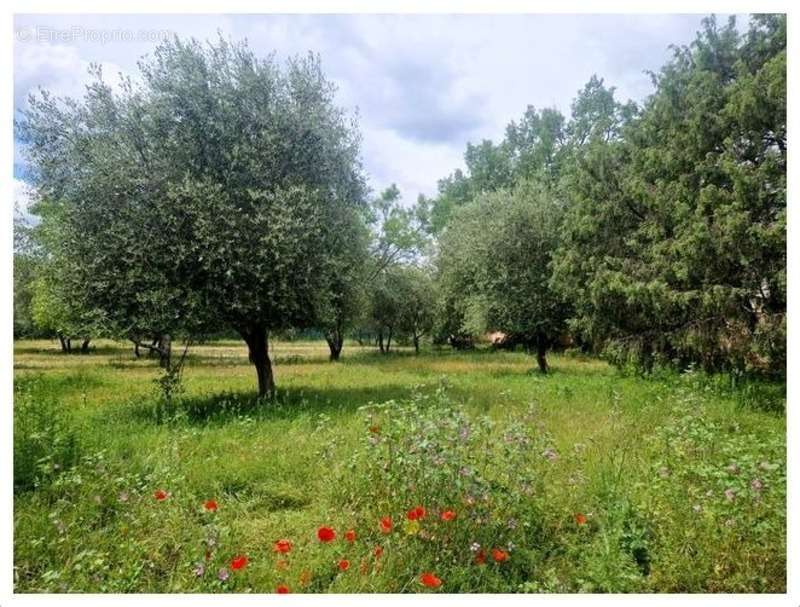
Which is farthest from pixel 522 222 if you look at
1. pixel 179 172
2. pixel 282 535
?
pixel 282 535

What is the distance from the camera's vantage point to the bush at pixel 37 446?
15.9 feet

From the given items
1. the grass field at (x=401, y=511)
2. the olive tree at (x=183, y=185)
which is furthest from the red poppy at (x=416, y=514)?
the olive tree at (x=183, y=185)

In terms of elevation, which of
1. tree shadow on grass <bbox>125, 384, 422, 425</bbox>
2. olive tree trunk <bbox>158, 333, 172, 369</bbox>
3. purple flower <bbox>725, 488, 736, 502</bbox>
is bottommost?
tree shadow on grass <bbox>125, 384, 422, 425</bbox>

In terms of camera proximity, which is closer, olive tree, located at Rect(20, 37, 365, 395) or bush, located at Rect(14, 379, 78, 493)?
bush, located at Rect(14, 379, 78, 493)

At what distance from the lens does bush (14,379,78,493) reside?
484 centimetres

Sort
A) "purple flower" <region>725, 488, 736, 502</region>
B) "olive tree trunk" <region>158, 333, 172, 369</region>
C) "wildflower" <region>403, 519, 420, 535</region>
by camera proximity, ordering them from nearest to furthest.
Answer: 1. "wildflower" <region>403, 519, 420, 535</region>
2. "purple flower" <region>725, 488, 736, 502</region>
3. "olive tree trunk" <region>158, 333, 172, 369</region>

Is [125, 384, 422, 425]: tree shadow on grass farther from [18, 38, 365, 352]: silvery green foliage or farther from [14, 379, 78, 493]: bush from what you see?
[14, 379, 78, 493]: bush

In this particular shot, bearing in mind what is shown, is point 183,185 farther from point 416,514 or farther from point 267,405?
point 416,514

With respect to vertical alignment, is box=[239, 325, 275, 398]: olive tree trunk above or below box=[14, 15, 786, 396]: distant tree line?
below

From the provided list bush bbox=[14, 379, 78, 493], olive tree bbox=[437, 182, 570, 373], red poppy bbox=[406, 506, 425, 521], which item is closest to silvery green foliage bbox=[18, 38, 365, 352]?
bush bbox=[14, 379, 78, 493]
